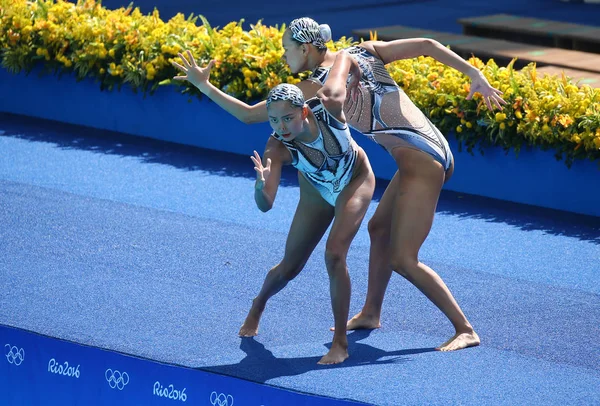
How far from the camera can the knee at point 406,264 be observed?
584 centimetres

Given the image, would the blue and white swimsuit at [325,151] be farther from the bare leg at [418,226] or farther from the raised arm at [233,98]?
the bare leg at [418,226]

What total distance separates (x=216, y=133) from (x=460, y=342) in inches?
195

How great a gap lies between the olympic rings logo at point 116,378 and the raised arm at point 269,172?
42.9 inches

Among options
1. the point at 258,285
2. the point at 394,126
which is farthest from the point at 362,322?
the point at 394,126

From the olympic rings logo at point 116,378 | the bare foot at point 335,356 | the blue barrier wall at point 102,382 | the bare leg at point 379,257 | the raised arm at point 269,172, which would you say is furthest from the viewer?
the bare leg at point 379,257

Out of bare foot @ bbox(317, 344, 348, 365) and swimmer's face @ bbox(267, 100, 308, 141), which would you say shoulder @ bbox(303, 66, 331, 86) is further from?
bare foot @ bbox(317, 344, 348, 365)

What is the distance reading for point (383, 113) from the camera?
5973 millimetres

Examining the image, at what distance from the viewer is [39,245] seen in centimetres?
789

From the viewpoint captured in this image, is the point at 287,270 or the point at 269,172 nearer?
the point at 269,172

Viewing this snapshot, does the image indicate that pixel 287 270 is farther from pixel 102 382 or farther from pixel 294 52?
pixel 102 382

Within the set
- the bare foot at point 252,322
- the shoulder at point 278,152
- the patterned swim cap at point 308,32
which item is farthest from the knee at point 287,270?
the patterned swim cap at point 308,32

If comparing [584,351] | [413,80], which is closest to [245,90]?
[413,80]

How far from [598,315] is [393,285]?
4.42ft

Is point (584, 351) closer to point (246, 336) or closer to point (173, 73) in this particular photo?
point (246, 336)
